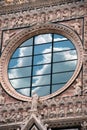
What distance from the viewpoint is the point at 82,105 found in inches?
653

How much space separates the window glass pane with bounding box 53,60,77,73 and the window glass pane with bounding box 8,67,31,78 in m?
0.92

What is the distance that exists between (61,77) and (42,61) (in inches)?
37.1

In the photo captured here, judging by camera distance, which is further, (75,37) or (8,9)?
(8,9)

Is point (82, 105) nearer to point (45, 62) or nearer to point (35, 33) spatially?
point (45, 62)

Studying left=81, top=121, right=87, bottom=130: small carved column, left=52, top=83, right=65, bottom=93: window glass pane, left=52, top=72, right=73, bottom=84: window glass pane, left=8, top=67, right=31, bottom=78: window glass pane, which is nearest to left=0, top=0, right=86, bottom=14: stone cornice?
left=8, top=67, right=31, bottom=78: window glass pane

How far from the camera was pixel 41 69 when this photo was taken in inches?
707

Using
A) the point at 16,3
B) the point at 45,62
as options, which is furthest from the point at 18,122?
the point at 16,3

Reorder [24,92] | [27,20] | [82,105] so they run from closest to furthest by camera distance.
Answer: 1. [82,105]
2. [24,92]
3. [27,20]

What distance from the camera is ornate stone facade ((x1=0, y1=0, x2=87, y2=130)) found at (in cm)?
1653

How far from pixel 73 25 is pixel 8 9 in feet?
8.55

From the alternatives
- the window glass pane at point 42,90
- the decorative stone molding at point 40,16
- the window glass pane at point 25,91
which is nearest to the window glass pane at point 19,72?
the window glass pane at point 25,91

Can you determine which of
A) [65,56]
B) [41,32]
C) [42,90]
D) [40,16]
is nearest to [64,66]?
[65,56]

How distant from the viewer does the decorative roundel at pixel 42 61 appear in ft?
57.6

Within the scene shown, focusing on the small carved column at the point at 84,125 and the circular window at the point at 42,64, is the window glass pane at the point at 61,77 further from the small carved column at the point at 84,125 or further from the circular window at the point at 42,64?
the small carved column at the point at 84,125
